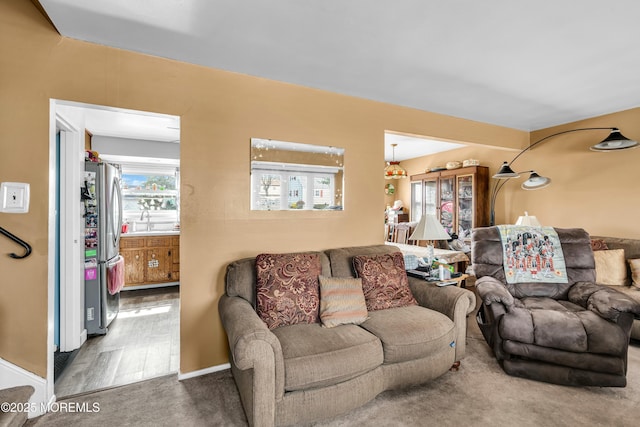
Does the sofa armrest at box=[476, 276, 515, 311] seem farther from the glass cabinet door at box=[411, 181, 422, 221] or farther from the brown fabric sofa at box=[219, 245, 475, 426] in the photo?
the glass cabinet door at box=[411, 181, 422, 221]

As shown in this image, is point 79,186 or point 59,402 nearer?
point 59,402

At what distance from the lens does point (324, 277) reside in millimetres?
2361

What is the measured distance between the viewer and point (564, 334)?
6.98ft

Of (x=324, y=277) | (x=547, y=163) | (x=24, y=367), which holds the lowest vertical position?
(x=24, y=367)

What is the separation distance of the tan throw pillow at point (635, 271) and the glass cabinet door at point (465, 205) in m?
1.99

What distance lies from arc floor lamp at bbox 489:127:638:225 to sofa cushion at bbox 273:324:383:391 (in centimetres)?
312

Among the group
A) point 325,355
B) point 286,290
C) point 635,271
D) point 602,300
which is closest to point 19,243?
point 286,290

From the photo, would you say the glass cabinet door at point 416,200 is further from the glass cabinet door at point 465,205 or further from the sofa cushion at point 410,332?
the sofa cushion at point 410,332

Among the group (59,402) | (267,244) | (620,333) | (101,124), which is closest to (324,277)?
(267,244)

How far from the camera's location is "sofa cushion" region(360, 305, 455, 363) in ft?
6.36

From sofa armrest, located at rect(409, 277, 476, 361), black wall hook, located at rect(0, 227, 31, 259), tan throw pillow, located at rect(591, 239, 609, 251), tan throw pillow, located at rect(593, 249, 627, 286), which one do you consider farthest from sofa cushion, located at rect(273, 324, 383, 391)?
tan throw pillow, located at rect(591, 239, 609, 251)

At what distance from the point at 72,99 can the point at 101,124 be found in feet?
6.92

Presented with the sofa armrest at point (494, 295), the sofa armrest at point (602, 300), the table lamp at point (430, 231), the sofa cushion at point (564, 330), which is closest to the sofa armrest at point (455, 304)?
the sofa armrest at point (494, 295)

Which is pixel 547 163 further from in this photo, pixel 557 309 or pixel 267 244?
pixel 267 244
